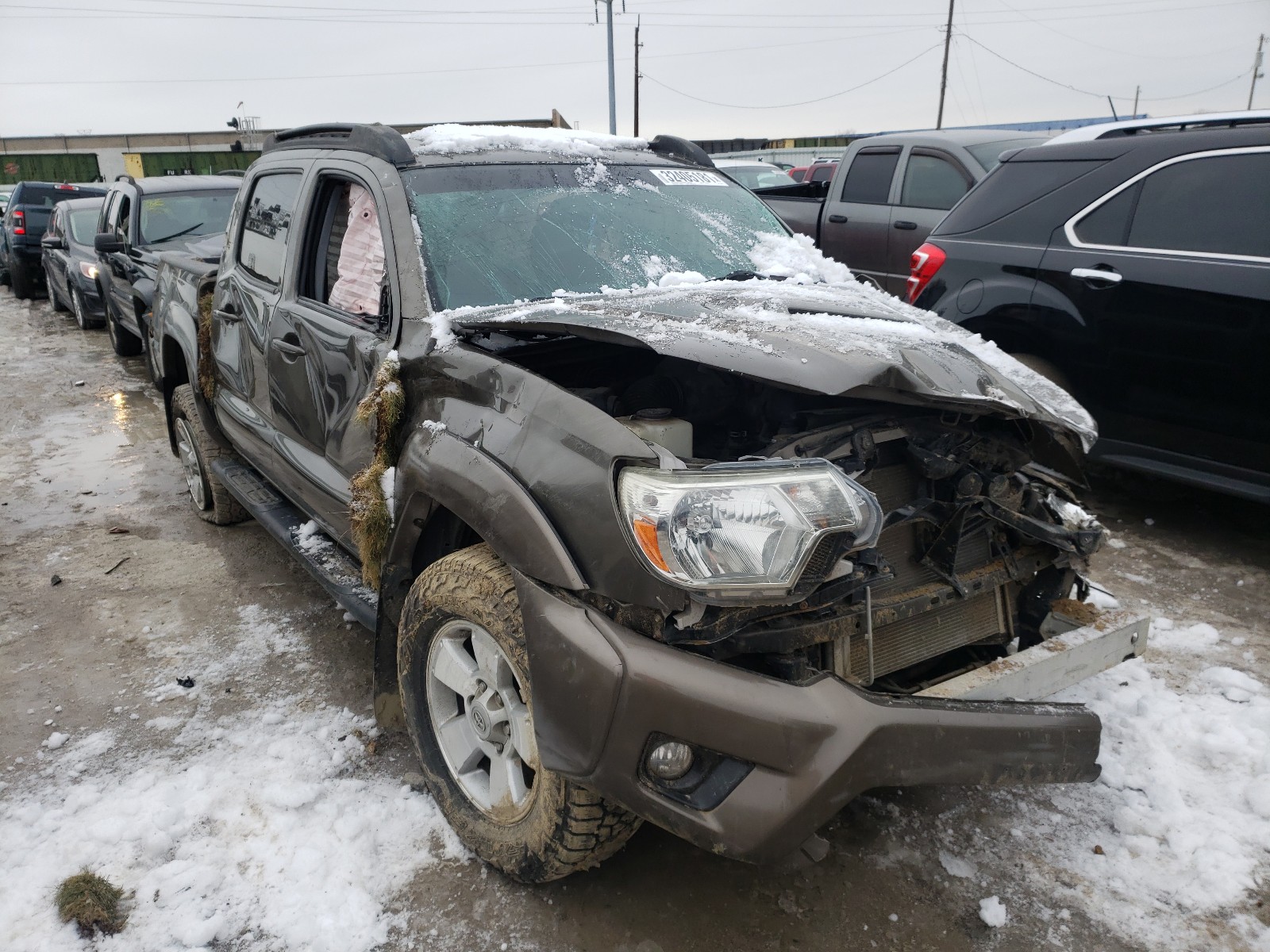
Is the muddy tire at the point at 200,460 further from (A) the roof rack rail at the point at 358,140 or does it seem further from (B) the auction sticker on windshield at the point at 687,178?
(B) the auction sticker on windshield at the point at 687,178

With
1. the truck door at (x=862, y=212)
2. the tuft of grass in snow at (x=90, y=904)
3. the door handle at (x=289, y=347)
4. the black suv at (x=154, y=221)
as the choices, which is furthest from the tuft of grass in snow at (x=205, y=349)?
the truck door at (x=862, y=212)

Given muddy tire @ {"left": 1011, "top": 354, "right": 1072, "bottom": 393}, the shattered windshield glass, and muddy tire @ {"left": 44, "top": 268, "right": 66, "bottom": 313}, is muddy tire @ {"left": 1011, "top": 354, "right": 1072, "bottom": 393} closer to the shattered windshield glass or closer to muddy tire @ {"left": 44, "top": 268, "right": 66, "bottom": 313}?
the shattered windshield glass

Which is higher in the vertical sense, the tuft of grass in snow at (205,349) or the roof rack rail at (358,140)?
the roof rack rail at (358,140)

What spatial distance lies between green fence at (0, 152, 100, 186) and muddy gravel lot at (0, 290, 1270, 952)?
4438cm

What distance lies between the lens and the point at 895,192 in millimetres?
7914

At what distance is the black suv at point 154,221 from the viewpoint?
7.93 meters

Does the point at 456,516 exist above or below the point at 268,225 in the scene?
below

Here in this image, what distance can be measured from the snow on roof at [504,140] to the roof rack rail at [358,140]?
0.08 metres

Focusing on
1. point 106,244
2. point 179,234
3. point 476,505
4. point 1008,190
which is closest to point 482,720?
point 476,505

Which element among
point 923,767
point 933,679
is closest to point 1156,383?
point 933,679

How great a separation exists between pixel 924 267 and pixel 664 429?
11.2 ft

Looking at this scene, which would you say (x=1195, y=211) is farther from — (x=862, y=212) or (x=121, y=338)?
(x=121, y=338)

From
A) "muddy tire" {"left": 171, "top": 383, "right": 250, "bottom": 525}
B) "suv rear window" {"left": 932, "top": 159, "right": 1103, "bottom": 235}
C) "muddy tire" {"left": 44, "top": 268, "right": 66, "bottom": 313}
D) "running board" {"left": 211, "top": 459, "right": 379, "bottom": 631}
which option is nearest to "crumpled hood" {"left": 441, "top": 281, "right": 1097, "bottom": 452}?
"running board" {"left": 211, "top": 459, "right": 379, "bottom": 631}

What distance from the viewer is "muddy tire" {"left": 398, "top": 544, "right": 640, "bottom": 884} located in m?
A: 2.11
